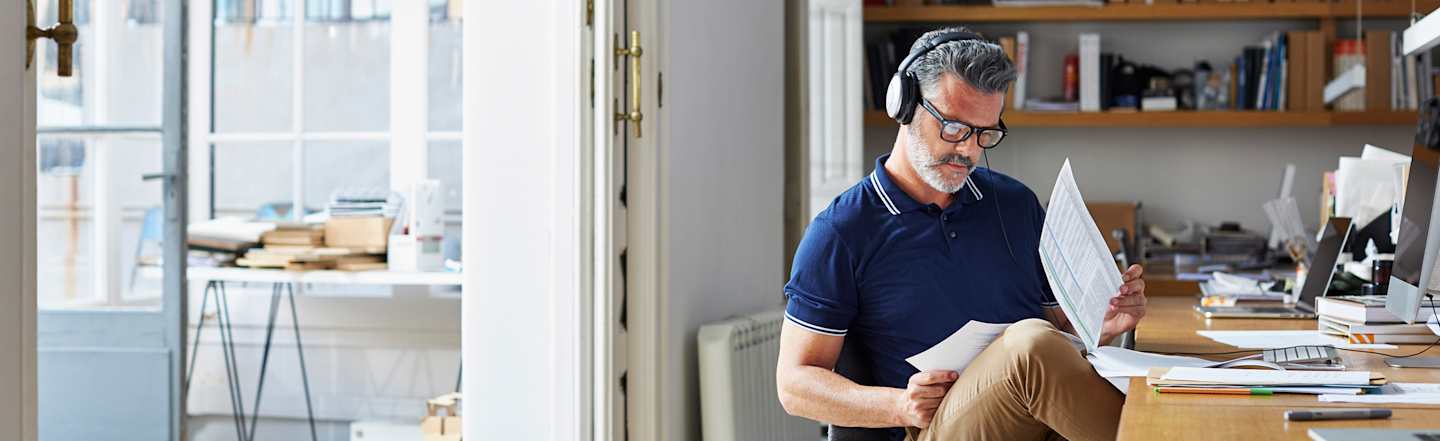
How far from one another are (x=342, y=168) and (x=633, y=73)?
2.21 meters

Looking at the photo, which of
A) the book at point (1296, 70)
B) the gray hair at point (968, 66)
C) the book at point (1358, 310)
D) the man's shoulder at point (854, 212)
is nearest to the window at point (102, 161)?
the man's shoulder at point (854, 212)

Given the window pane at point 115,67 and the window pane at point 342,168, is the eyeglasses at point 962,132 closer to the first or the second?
the window pane at point 342,168

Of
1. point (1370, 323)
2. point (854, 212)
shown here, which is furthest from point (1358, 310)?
point (854, 212)

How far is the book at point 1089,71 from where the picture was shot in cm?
473

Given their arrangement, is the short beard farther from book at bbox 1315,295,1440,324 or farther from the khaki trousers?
book at bbox 1315,295,1440,324

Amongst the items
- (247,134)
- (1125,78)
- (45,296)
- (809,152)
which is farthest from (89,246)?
(1125,78)

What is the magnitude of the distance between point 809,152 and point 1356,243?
1631mm

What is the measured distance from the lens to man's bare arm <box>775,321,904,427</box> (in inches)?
68.4

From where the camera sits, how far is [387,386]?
4520 mm

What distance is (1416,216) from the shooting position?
6.03 ft

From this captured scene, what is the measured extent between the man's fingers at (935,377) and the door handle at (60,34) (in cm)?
101

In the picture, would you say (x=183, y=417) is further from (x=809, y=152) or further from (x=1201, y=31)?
(x=1201, y=31)

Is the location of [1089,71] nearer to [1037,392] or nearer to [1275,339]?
[1275,339]

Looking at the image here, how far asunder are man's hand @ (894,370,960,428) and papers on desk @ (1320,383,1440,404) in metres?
Result: 0.43
